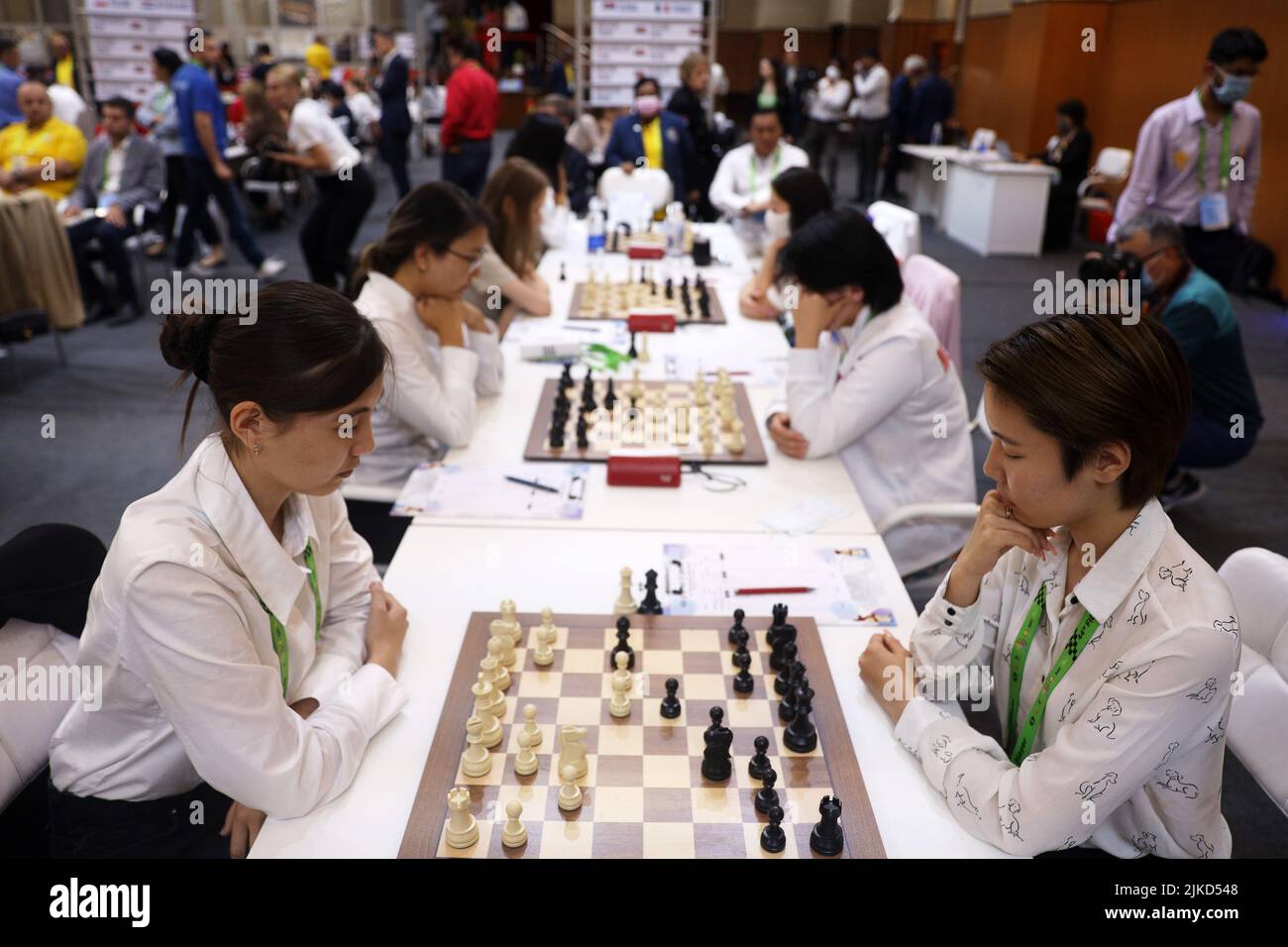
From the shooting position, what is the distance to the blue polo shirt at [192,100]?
596 cm

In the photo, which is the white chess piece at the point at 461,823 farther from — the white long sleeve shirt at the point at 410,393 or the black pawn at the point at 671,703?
the white long sleeve shirt at the point at 410,393

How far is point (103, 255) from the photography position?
5762 millimetres

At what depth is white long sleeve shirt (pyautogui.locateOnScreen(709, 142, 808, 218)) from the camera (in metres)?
5.57

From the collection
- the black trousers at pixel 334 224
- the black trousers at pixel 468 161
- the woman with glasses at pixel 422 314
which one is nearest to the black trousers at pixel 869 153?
the black trousers at pixel 468 161

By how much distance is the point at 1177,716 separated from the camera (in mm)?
1135

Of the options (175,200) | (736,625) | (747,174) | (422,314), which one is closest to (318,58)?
(175,200)

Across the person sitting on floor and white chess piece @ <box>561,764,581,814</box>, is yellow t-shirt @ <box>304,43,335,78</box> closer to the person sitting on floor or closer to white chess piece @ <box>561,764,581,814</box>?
the person sitting on floor

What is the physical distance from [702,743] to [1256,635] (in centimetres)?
89

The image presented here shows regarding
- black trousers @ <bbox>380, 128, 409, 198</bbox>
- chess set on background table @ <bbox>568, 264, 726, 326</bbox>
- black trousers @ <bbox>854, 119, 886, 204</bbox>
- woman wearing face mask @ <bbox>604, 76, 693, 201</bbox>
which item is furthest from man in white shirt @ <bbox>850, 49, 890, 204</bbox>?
chess set on background table @ <bbox>568, 264, 726, 326</bbox>

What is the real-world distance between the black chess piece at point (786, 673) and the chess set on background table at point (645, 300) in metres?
2.02

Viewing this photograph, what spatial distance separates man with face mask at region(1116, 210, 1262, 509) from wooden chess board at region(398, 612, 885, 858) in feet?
7.54
